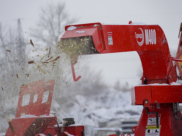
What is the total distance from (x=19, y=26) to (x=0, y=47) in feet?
5.85

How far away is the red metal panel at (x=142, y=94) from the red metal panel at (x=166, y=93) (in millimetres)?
64

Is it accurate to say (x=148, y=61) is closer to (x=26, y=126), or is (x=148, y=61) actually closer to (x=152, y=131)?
(x=152, y=131)

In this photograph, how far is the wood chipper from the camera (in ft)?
10.8

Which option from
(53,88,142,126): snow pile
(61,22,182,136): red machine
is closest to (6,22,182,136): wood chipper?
(61,22,182,136): red machine

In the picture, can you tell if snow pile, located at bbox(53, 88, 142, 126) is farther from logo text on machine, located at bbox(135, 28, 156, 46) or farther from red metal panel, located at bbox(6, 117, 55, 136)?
logo text on machine, located at bbox(135, 28, 156, 46)

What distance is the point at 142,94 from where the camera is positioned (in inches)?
150

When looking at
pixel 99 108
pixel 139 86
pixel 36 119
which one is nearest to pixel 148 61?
pixel 139 86

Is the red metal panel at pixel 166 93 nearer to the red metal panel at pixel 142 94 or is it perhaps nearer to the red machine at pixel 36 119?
the red metal panel at pixel 142 94

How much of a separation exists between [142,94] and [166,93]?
1.17ft

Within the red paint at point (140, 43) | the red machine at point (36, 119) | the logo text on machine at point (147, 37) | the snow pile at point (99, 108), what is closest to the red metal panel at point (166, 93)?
the red paint at point (140, 43)

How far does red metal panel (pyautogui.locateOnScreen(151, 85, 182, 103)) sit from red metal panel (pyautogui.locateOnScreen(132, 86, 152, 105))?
0.06 meters

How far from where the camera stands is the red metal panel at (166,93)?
3.77m

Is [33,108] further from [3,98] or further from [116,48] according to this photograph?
[3,98]

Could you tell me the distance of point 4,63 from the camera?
10.9 metres
